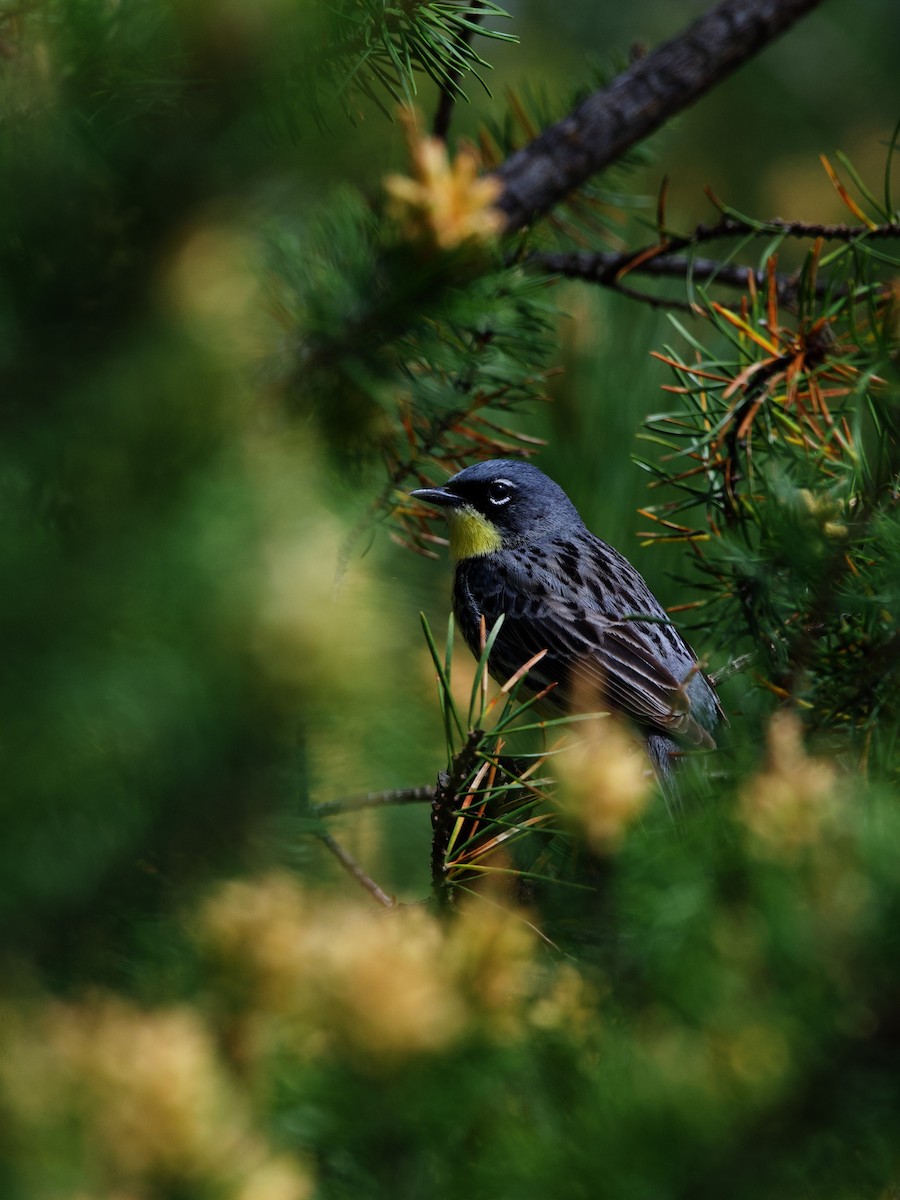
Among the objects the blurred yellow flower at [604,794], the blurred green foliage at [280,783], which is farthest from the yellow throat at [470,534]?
the blurred yellow flower at [604,794]

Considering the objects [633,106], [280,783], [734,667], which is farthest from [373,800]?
[633,106]

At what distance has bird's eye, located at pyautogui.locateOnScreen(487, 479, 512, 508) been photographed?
13.6ft

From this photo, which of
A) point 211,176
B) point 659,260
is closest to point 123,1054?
point 211,176

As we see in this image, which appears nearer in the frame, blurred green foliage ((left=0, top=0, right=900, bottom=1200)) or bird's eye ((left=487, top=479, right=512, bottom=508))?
blurred green foliage ((left=0, top=0, right=900, bottom=1200))

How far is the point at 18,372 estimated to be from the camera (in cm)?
148

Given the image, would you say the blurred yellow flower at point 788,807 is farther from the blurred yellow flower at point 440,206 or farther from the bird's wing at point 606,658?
the bird's wing at point 606,658

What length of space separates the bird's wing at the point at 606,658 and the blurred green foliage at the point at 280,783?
1462 millimetres

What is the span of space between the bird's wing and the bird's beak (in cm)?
46

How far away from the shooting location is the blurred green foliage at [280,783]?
1.09 metres

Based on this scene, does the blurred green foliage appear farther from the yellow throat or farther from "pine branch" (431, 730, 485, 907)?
the yellow throat

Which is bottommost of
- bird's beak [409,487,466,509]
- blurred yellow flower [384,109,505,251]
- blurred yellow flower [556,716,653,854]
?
bird's beak [409,487,466,509]

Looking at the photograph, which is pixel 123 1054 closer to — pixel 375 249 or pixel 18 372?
pixel 18 372

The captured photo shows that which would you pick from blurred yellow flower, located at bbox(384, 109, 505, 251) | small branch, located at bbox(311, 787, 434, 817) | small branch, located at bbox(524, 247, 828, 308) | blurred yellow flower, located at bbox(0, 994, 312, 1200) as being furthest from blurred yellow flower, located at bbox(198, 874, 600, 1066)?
small branch, located at bbox(524, 247, 828, 308)

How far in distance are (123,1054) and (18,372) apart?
83cm
